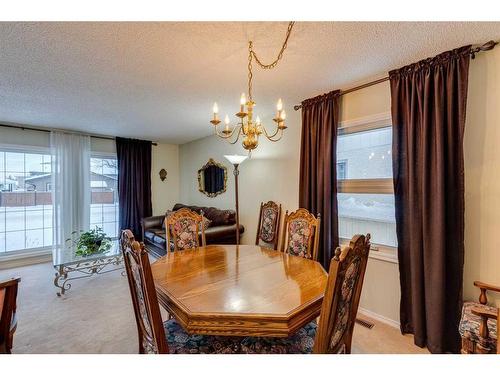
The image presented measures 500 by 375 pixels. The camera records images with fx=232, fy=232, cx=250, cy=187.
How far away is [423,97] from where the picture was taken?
1890mm

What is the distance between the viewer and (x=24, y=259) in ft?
13.1

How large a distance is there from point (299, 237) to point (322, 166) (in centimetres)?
87

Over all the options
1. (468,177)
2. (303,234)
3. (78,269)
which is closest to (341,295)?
(303,234)

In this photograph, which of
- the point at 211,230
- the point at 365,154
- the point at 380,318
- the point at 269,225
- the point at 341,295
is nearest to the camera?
the point at 341,295

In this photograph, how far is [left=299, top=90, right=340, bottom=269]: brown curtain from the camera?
251 cm

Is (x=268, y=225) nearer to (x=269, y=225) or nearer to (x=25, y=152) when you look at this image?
(x=269, y=225)

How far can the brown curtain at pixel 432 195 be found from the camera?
1738 millimetres

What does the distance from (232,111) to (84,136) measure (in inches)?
123

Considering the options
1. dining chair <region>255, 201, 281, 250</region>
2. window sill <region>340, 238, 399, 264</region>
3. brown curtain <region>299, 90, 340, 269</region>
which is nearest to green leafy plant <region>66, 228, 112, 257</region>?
dining chair <region>255, 201, 281, 250</region>

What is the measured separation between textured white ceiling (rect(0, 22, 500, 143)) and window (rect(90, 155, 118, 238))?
1745 mm

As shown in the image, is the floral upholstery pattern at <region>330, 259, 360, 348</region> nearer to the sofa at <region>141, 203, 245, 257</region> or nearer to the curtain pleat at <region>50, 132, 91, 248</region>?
the sofa at <region>141, 203, 245, 257</region>
